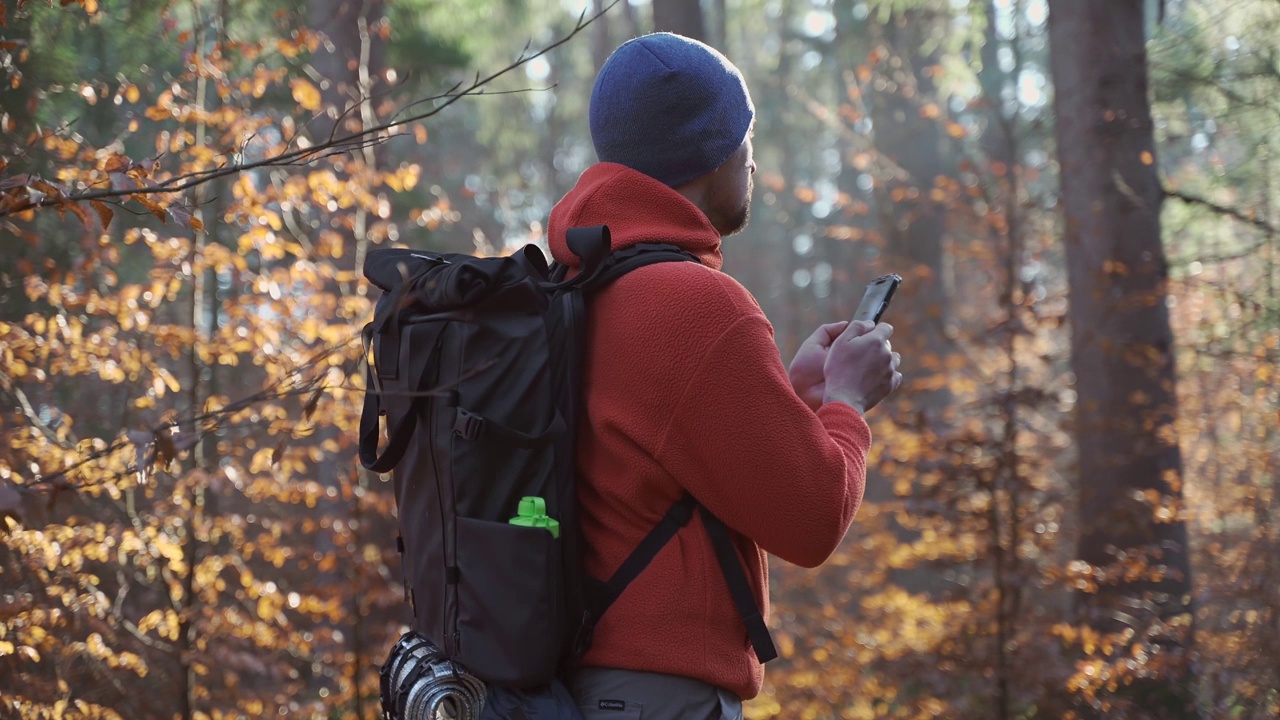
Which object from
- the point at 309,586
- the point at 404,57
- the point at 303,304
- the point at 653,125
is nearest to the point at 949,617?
the point at 309,586

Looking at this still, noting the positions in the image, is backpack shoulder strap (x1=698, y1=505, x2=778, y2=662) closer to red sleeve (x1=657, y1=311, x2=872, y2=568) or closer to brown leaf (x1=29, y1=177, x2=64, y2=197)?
red sleeve (x1=657, y1=311, x2=872, y2=568)

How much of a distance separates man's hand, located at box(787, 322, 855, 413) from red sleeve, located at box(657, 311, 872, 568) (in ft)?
1.33

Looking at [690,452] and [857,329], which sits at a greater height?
[857,329]

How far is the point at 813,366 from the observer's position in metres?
2.29

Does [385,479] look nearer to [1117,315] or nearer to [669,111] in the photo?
[1117,315]

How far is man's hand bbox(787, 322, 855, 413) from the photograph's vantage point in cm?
228

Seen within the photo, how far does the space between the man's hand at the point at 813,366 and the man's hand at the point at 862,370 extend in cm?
12

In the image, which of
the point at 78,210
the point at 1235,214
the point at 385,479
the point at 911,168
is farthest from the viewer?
the point at 911,168

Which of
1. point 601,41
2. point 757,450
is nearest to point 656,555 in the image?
point 757,450

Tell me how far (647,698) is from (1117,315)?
5.61 meters

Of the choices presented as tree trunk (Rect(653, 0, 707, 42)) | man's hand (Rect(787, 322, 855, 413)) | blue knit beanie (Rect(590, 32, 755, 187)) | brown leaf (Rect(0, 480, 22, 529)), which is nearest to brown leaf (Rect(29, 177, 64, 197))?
brown leaf (Rect(0, 480, 22, 529))

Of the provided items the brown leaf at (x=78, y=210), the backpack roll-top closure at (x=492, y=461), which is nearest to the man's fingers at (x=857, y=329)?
the backpack roll-top closure at (x=492, y=461)

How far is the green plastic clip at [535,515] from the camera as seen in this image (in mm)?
1867

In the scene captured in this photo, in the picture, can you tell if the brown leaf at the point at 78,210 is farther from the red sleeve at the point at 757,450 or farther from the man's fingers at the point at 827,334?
the man's fingers at the point at 827,334
